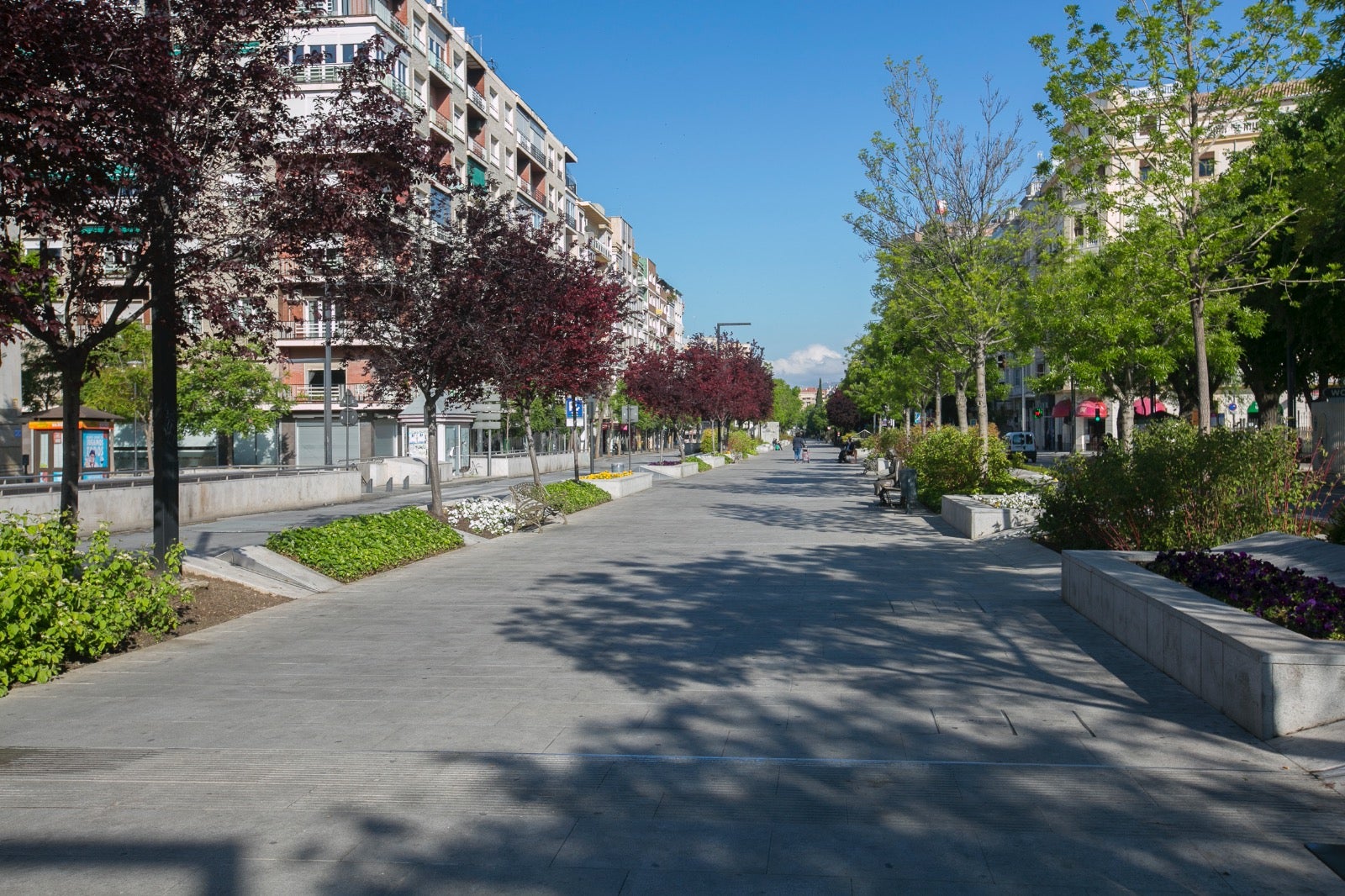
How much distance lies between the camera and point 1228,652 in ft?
21.3

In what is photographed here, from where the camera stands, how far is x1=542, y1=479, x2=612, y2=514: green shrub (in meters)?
23.8

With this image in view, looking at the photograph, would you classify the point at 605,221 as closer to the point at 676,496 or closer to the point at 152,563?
the point at 676,496

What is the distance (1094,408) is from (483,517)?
48726 mm

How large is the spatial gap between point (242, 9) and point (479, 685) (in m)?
6.57

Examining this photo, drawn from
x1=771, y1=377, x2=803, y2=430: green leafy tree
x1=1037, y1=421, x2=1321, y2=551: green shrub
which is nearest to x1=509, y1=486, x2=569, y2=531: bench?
x1=1037, y1=421, x2=1321, y2=551: green shrub

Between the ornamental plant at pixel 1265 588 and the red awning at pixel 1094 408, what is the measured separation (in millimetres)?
53313

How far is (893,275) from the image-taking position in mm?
26875

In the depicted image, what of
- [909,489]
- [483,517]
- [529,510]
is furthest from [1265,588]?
[909,489]

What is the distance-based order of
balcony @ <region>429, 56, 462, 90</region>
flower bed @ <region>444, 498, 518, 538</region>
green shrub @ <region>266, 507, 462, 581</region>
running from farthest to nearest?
balcony @ <region>429, 56, 462, 90</region>, flower bed @ <region>444, 498, 518, 538</region>, green shrub @ <region>266, 507, 462, 581</region>

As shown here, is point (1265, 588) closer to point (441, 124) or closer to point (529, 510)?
point (529, 510)

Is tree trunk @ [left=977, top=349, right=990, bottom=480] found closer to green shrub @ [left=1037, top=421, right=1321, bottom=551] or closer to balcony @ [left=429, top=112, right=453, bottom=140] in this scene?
green shrub @ [left=1037, top=421, right=1321, bottom=551]

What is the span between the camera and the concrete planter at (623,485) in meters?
29.8

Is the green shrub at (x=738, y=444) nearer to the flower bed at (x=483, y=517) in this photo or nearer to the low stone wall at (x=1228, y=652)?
the flower bed at (x=483, y=517)

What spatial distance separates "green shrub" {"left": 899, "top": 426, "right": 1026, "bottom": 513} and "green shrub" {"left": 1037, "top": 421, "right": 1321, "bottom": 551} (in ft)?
28.0
